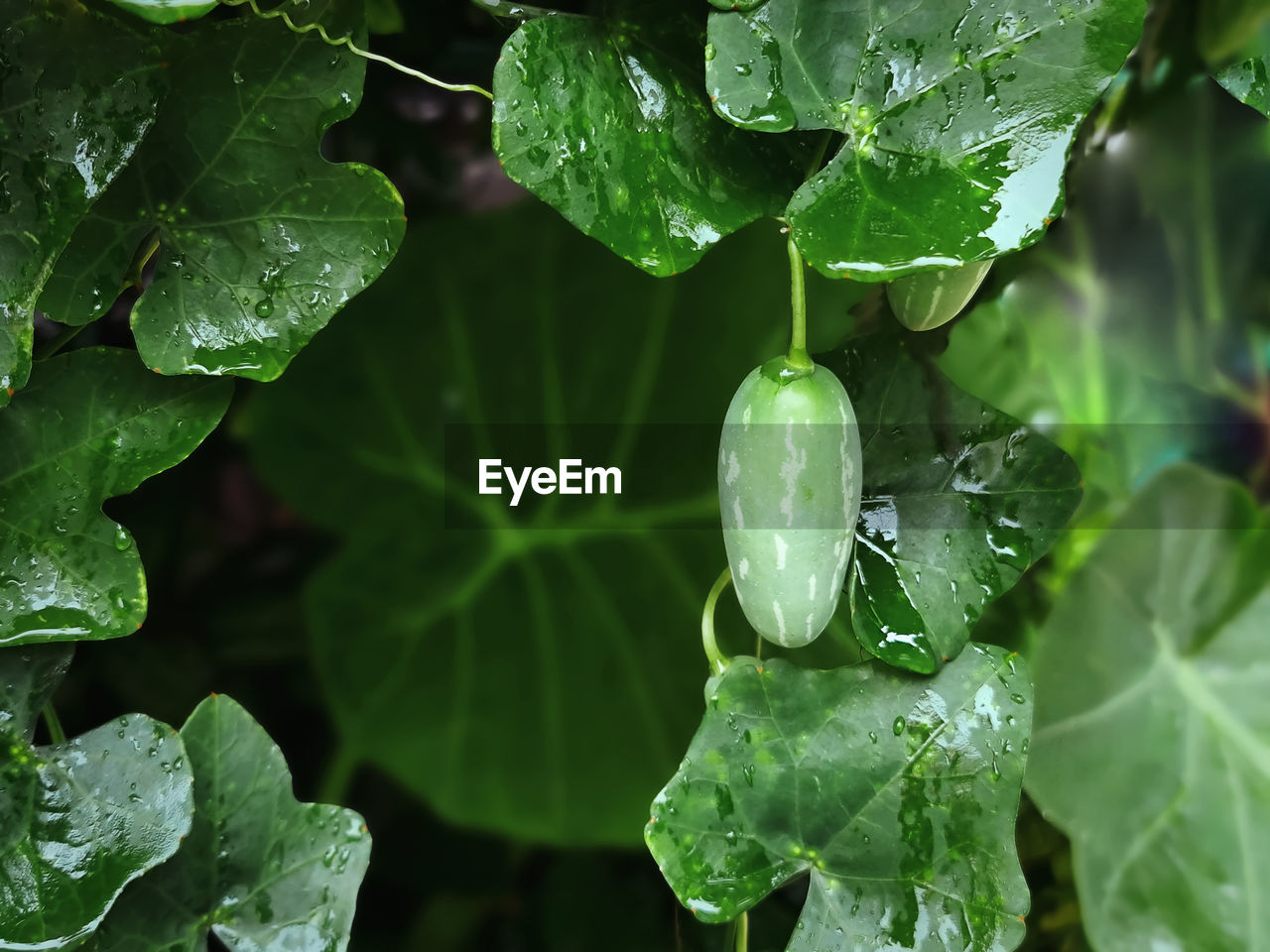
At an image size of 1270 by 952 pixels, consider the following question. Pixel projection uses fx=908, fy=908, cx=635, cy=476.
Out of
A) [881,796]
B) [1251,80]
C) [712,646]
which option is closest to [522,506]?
[712,646]

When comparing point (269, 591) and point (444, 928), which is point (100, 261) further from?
point (444, 928)

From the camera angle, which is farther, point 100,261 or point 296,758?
point 296,758

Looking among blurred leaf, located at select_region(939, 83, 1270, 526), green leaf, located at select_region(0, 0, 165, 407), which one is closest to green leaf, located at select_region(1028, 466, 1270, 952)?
blurred leaf, located at select_region(939, 83, 1270, 526)

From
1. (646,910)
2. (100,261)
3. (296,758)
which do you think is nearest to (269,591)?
(296,758)

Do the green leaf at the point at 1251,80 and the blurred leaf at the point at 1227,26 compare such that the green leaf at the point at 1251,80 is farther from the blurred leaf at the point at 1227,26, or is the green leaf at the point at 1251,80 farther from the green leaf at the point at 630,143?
the green leaf at the point at 630,143

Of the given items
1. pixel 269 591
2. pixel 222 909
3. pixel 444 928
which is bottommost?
pixel 444 928

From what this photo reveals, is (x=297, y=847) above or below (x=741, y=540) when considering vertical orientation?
below
